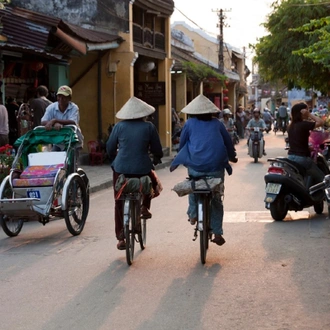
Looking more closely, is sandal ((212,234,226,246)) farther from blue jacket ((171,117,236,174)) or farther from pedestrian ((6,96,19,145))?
pedestrian ((6,96,19,145))

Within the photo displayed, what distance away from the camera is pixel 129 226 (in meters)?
7.97

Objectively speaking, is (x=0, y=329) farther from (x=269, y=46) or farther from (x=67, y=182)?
(x=269, y=46)

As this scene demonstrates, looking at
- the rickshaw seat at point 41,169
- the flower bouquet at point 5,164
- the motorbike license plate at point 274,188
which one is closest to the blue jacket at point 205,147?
the rickshaw seat at point 41,169

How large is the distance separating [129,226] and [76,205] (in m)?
2.10

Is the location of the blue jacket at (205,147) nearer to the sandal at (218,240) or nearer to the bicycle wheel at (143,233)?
the sandal at (218,240)

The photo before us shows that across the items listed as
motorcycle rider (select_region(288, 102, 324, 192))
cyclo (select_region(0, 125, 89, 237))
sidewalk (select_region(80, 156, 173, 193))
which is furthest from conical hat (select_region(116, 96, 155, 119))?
sidewalk (select_region(80, 156, 173, 193))

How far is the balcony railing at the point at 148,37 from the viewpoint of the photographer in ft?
81.5

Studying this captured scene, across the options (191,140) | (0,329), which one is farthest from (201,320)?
(191,140)

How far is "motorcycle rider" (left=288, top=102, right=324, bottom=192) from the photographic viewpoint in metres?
10.8

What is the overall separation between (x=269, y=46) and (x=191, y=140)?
68.0 ft

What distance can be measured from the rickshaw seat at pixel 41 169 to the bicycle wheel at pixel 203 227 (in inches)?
96.4

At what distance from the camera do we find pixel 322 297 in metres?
6.44

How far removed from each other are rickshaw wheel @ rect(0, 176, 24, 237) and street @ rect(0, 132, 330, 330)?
11cm

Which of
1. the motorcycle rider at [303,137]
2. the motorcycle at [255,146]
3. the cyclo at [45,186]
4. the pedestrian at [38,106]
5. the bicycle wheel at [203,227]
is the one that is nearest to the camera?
the bicycle wheel at [203,227]
